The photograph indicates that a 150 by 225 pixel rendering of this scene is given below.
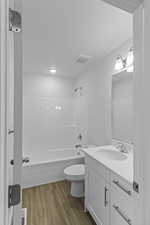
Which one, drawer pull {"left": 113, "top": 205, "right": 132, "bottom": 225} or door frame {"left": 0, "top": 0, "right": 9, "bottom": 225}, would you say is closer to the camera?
door frame {"left": 0, "top": 0, "right": 9, "bottom": 225}

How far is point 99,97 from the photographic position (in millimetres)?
2479

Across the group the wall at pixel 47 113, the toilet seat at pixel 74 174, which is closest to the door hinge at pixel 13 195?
the toilet seat at pixel 74 174

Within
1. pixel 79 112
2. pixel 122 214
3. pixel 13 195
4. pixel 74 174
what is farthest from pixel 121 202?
pixel 79 112

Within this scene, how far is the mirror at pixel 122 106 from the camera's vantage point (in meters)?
1.79

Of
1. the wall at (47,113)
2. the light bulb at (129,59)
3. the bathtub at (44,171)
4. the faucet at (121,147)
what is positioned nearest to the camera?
the light bulb at (129,59)

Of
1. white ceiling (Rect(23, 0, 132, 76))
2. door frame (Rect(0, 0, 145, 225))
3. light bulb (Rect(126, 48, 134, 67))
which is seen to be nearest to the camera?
door frame (Rect(0, 0, 145, 225))

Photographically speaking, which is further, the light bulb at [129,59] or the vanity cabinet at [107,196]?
the light bulb at [129,59]

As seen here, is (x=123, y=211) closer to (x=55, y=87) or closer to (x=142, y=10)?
(x=142, y=10)

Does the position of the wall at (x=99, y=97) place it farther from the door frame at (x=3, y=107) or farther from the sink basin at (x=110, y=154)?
the door frame at (x=3, y=107)

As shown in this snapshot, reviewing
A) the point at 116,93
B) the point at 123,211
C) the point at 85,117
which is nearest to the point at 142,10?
the point at 116,93

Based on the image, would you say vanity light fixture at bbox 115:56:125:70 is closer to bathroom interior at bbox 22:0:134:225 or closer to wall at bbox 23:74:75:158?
bathroom interior at bbox 22:0:134:225

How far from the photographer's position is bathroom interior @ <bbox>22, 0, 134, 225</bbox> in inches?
50.2

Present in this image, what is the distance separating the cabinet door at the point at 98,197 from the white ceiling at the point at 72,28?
1.67 metres

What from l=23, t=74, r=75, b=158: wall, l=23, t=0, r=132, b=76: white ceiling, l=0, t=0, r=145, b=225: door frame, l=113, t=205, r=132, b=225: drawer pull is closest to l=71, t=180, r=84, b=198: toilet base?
l=113, t=205, r=132, b=225: drawer pull
